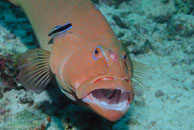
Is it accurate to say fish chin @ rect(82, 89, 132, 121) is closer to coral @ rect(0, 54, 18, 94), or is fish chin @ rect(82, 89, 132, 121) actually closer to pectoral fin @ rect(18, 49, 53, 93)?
pectoral fin @ rect(18, 49, 53, 93)

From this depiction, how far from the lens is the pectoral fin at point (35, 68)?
3.09 meters

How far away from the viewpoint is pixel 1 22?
5758mm

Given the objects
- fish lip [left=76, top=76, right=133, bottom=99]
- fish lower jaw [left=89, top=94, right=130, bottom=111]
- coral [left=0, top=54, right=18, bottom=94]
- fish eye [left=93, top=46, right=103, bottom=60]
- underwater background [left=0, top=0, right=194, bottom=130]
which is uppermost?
fish eye [left=93, top=46, right=103, bottom=60]

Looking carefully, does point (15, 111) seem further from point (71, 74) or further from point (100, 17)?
point (100, 17)

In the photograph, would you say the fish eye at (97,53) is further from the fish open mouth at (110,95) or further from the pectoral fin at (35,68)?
the pectoral fin at (35,68)

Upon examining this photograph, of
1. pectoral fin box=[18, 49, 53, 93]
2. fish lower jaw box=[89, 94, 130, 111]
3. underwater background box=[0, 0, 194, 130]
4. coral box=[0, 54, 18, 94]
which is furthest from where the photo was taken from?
coral box=[0, 54, 18, 94]

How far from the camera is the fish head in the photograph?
2.06m

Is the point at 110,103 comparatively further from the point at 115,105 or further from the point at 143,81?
the point at 143,81

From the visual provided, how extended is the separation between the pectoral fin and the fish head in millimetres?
756

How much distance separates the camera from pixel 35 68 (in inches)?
129

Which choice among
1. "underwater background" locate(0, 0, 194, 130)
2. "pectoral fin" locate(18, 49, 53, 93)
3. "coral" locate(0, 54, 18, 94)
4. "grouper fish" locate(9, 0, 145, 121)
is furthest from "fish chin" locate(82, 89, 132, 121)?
"coral" locate(0, 54, 18, 94)

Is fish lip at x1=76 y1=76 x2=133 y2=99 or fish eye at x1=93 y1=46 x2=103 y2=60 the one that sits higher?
fish eye at x1=93 y1=46 x2=103 y2=60

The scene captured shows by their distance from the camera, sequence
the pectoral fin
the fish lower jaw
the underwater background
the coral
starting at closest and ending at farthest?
the fish lower jaw < the pectoral fin < the underwater background < the coral

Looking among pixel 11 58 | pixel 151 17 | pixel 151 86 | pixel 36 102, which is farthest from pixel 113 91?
pixel 151 17
